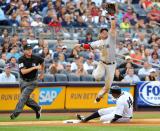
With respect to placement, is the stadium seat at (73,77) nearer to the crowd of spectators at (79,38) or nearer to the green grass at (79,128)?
the crowd of spectators at (79,38)

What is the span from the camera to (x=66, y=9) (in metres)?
24.7

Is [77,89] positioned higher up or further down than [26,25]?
further down

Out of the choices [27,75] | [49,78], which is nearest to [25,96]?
[27,75]

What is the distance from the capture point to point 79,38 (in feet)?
77.0

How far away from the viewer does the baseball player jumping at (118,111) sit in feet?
49.9

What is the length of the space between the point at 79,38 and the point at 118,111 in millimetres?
8599

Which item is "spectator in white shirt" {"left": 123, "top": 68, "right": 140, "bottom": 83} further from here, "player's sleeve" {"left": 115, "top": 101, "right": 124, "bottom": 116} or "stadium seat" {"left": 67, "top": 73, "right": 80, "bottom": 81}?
"player's sleeve" {"left": 115, "top": 101, "right": 124, "bottom": 116}

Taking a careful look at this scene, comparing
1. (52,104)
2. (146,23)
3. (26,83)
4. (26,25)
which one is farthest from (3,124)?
(146,23)

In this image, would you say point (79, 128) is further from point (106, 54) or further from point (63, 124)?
point (106, 54)

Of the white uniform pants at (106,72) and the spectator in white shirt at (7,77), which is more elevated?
the white uniform pants at (106,72)

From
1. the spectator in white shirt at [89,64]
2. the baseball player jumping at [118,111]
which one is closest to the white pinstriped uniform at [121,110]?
the baseball player jumping at [118,111]

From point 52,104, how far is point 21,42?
3451 millimetres

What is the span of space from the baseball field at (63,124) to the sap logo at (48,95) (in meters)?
1.41

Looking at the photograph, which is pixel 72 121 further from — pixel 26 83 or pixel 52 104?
pixel 52 104
